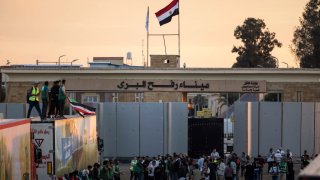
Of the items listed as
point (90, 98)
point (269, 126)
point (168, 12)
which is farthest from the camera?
point (90, 98)

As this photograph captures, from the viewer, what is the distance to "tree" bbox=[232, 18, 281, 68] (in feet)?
319

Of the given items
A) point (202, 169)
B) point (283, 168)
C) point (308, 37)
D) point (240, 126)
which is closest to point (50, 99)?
point (202, 169)

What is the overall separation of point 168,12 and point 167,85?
7161 millimetres

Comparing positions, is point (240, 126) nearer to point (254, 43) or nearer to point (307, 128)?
point (307, 128)

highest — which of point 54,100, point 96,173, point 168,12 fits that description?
point 168,12

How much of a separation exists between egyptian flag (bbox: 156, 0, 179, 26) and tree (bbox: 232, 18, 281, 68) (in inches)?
1644

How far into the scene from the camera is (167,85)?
168 feet

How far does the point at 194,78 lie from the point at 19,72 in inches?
463

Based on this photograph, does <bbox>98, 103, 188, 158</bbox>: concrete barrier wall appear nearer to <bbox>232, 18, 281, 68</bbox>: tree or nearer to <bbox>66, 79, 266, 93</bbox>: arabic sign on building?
<bbox>66, 79, 266, 93</bbox>: arabic sign on building

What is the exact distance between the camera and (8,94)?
52.9 meters

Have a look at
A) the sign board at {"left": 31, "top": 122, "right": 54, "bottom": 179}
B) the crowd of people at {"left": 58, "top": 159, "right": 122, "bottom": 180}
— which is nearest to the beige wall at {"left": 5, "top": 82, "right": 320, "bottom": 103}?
the crowd of people at {"left": 58, "top": 159, "right": 122, "bottom": 180}

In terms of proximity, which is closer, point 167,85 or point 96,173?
point 96,173

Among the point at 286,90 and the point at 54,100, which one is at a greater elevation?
the point at 286,90

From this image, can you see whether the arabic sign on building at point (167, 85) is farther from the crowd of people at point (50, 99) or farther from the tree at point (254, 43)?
the tree at point (254, 43)
